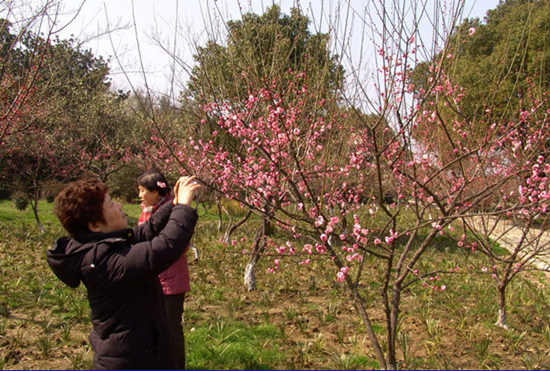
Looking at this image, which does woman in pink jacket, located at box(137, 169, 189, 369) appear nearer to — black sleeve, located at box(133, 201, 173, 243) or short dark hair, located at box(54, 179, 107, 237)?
black sleeve, located at box(133, 201, 173, 243)

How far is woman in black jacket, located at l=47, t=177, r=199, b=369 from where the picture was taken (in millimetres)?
1669

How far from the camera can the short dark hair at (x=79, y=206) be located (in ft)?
5.83

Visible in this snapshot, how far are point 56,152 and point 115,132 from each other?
1.97 m

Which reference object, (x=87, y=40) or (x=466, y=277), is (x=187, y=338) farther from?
(x=466, y=277)

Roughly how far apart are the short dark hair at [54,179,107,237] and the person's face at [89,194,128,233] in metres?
0.02

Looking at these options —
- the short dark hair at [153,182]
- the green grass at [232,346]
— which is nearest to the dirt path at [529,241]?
the green grass at [232,346]

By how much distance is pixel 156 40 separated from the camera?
4117 millimetres

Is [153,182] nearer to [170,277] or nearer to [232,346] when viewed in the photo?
[170,277]

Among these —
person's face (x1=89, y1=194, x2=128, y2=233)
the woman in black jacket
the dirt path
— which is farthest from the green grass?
the dirt path

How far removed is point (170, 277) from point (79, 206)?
1091mm

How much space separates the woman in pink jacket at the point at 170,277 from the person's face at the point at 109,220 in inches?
29.7

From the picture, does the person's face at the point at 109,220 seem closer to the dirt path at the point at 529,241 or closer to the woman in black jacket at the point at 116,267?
the woman in black jacket at the point at 116,267

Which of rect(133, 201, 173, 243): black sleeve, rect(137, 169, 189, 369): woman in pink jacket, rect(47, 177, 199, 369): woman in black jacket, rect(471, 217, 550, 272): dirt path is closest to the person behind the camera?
rect(47, 177, 199, 369): woman in black jacket

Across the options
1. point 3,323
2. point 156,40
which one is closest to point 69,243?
point 156,40
